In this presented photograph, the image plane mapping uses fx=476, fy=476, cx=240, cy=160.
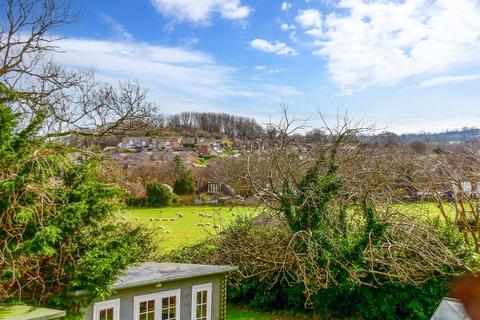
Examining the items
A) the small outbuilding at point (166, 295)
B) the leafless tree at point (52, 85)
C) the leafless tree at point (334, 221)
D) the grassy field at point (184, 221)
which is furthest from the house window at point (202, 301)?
the grassy field at point (184, 221)

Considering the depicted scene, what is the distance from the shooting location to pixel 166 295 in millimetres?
10922

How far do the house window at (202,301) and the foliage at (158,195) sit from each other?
21.4m

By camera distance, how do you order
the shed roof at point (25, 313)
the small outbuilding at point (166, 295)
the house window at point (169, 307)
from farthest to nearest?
1. the house window at point (169, 307)
2. the small outbuilding at point (166, 295)
3. the shed roof at point (25, 313)

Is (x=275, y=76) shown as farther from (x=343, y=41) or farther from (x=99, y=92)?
(x=99, y=92)

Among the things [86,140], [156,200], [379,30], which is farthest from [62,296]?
[156,200]

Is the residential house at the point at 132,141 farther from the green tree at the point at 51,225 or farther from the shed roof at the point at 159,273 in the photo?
the green tree at the point at 51,225

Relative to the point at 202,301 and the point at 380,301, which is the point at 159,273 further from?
the point at 380,301

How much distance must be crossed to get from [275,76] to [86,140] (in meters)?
9.79

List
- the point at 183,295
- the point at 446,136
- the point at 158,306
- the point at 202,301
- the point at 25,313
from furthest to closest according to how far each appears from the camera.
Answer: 1. the point at 446,136
2. the point at 202,301
3. the point at 183,295
4. the point at 158,306
5. the point at 25,313

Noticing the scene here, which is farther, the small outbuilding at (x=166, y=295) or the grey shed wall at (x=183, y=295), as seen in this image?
the grey shed wall at (x=183, y=295)

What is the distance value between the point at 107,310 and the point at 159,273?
4.79 feet

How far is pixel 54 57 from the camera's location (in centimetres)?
1230

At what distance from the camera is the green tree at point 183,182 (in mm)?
35625

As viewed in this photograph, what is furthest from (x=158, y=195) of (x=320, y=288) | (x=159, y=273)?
(x=159, y=273)
